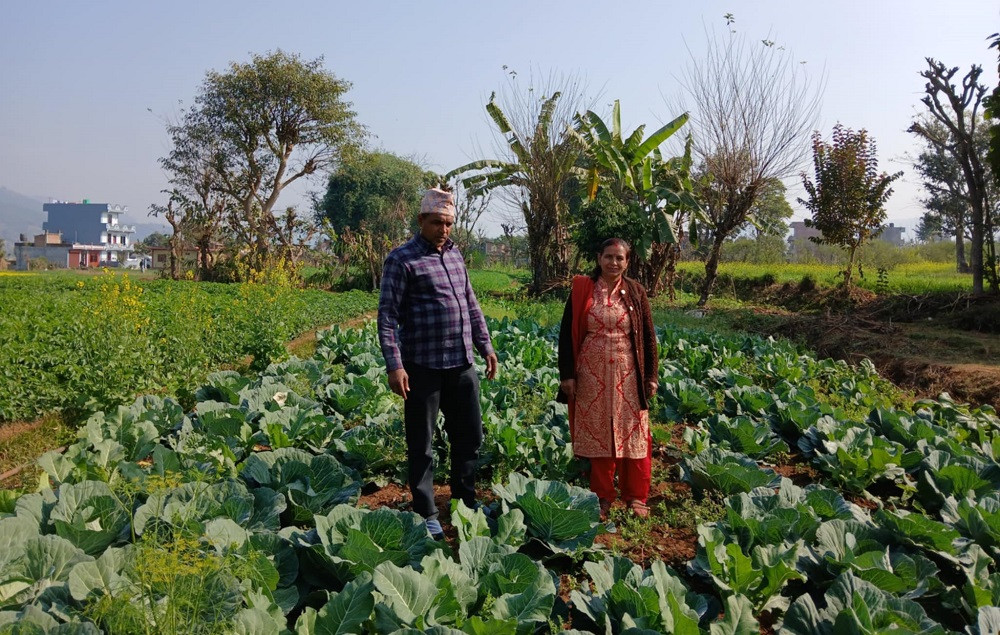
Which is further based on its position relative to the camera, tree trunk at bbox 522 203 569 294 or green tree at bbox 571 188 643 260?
tree trunk at bbox 522 203 569 294

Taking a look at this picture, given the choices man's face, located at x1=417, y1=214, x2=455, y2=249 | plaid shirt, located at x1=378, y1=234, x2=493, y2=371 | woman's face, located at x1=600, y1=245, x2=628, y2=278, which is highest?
man's face, located at x1=417, y1=214, x2=455, y2=249

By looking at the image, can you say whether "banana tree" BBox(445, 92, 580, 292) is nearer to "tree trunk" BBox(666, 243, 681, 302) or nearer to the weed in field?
"tree trunk" BBox(666, 243, 681, 302)

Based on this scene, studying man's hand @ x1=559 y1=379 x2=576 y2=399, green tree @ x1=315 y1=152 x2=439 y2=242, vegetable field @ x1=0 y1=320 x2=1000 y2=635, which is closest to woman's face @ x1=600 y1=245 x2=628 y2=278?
man's hand @ x1=559 y1=379 x2=576 y2=399

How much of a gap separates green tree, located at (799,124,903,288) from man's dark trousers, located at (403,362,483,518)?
14110 millimetres

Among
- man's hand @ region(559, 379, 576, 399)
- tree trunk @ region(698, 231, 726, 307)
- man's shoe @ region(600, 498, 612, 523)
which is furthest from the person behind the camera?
tree trunk @ region(698, 231, 726, 307)

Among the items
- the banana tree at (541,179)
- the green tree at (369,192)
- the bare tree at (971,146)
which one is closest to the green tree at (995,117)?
the bare tree at (971,146)

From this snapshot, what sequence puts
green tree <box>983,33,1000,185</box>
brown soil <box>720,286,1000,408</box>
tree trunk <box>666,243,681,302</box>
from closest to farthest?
1. brown soil <box>720,286,1000,408</box>
2. green tree <box>983,33,1000,185</box>
3. tree trunk <box>666,243,681,302</box>

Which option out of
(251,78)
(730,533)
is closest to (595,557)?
(730,533)

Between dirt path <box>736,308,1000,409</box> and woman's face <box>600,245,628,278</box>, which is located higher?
woman's face <box>600,245,628,278</box>

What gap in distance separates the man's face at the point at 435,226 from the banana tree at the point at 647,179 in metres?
11.0

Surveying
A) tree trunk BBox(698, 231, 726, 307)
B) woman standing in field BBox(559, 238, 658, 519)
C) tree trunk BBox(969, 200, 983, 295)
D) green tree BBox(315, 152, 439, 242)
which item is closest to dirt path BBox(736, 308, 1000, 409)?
tree trunk BBox(969, 200, 983, 295)

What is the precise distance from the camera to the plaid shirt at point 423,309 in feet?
10.1

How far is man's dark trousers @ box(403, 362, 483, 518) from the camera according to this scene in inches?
124

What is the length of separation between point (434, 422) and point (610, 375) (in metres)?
0.99
